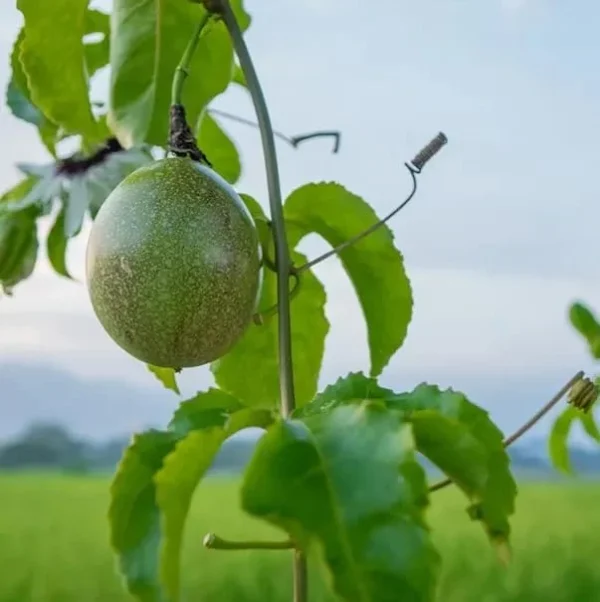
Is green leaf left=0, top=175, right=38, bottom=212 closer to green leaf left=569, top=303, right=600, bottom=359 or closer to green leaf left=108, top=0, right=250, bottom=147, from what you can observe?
green leaf left=108, top=0, right=250, bottom=147

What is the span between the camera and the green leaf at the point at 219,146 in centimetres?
61

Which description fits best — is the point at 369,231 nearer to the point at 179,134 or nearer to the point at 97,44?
the point at 179,134

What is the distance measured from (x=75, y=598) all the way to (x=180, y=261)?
2.95ft

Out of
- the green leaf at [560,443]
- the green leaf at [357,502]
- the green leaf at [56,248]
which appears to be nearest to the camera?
the green leaf at [357,502]

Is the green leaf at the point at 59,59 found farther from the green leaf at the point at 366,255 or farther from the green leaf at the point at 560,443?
the green leaf at the point at 560,443

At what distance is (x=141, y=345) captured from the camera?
376 mm

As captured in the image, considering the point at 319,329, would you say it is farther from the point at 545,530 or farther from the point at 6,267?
the point at 545,530

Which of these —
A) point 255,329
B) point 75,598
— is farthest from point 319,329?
point 75,598

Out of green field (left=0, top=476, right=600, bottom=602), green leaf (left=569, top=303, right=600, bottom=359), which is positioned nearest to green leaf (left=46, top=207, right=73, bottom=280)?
green leaf (left=569, top=303, right=600, bottom=359)

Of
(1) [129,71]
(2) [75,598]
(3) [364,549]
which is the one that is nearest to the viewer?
(3) [364,549]

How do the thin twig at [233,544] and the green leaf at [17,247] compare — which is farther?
the green leaf at [17,247]

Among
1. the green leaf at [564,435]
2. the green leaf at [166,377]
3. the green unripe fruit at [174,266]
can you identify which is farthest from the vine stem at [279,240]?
the green leaf at [564,435]

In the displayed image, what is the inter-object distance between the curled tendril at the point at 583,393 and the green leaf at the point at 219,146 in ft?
0.83

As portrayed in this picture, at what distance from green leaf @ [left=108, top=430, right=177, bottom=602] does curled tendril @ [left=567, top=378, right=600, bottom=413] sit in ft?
0.71
